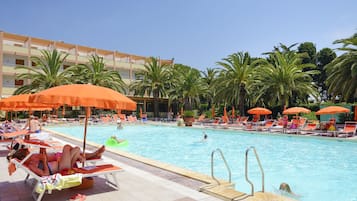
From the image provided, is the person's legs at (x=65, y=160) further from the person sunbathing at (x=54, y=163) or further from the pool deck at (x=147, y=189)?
the pool deck at (x=147, y=189)

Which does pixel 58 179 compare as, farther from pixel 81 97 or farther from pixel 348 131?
pixel 348 131

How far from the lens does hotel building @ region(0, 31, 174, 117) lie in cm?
3638

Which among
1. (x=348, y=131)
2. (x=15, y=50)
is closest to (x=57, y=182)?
(x=348, y=131)

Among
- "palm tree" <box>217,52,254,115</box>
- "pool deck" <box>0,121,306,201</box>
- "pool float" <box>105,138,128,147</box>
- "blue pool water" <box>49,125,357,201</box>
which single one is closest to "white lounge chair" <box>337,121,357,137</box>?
"blue pool water" <box>49,125,357,201</box>

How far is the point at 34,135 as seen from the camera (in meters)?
9.41

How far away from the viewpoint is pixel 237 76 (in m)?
28.8

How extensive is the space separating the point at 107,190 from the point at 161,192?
1.02 meters

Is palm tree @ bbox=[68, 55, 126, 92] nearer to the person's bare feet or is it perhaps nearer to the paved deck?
the paved deck

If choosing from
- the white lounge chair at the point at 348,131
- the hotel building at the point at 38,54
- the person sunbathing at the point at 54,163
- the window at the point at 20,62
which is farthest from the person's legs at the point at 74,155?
the window at the point at 20,62

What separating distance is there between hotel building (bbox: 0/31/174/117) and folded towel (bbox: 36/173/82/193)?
119 feet

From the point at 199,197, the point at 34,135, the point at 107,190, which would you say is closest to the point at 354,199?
the point at 199,197

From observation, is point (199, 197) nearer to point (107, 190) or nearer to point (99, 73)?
point (107, 190)

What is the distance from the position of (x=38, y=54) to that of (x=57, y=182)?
130ft

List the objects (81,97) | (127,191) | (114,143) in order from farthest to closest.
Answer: (114,143), (127,191), (81,97)
